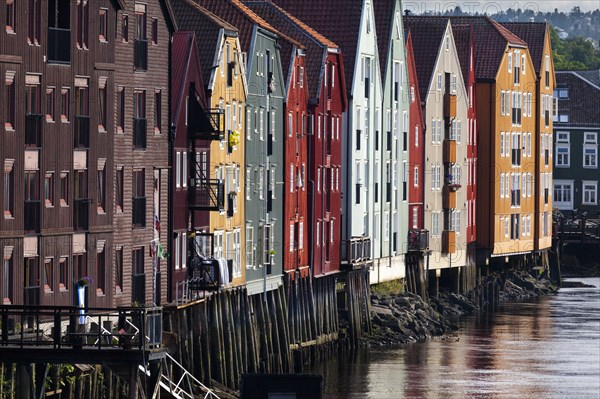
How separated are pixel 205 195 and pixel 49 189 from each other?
53.0 feet

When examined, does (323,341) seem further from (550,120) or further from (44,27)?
(550,120)

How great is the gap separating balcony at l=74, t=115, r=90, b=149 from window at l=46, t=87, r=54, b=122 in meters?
1.74

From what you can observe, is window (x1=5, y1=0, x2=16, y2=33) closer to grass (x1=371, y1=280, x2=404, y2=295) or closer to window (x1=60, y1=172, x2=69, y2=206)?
window (x1=60, y1=172, x2=69, y2=206)

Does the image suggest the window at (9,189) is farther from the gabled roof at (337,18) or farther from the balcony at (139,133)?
the gabled roof at (337,18)

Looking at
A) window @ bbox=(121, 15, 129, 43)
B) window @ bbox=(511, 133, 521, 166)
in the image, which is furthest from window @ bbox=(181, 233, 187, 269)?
window @ bbox=(511, 133, 521, 166)

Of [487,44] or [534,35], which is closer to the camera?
[487,44]

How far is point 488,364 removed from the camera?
108 metres

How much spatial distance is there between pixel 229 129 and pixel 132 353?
31694mm

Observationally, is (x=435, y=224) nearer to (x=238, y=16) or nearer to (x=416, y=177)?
(x=416, y=177)

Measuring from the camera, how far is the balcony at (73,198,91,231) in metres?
71.3

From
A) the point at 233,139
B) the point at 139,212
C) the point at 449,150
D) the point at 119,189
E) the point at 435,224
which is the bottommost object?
the point at 435,224

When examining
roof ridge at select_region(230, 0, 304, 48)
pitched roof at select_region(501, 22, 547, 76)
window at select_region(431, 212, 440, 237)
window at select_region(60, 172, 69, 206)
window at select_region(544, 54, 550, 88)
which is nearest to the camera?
window at select_region(60, 172, 69, 206)

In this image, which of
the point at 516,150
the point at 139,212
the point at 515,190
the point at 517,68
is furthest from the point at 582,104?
the point at 139,212

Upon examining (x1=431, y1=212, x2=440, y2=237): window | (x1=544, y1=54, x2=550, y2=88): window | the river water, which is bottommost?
the river water
